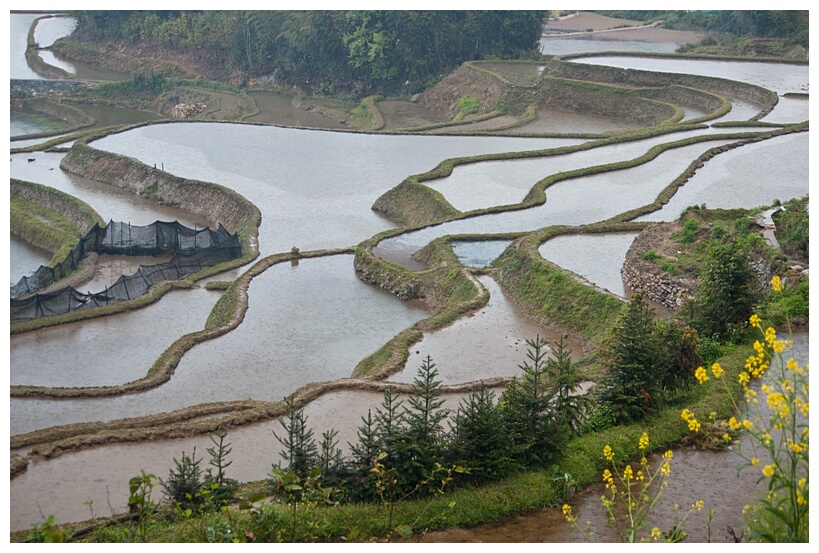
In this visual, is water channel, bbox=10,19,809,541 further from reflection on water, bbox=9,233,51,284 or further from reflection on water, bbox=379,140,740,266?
reflection on water, bbox=9,233,51,284

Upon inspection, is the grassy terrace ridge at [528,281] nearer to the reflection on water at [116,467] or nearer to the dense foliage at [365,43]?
the reflection on water at [116,467]

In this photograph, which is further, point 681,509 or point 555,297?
point 555,297

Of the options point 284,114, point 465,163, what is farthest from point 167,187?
point 284,114

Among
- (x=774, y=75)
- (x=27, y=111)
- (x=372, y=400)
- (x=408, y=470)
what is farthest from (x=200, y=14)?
(x=408, y=470)

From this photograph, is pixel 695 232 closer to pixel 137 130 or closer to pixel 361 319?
pixel 361 319

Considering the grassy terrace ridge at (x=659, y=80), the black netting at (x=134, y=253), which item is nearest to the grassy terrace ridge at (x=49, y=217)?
the black netting at (x=134, y=253)

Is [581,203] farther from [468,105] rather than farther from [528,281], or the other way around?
[468,105]
